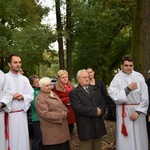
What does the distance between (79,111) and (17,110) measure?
1.22 m

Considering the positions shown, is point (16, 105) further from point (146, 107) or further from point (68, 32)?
point (68, 32)

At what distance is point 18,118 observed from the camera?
16.6 feet

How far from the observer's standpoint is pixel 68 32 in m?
15.3

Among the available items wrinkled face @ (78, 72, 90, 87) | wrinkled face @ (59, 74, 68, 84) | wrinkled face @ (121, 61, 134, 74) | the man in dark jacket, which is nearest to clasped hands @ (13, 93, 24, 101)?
the man in dark jacket

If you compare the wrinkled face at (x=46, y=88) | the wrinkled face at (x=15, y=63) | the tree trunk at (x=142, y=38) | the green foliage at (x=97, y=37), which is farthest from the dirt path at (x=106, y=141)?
the green foliage at (x=97, y=37)

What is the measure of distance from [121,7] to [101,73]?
795 centimetres

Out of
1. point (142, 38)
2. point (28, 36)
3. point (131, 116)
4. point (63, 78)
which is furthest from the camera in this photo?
point (28, 36)

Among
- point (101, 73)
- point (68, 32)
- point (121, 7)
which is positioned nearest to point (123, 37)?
point (101, 73)

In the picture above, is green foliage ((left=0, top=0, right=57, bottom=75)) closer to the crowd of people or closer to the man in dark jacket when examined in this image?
the crowd of people

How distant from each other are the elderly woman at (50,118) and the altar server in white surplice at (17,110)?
47cm

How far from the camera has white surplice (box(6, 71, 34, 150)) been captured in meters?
5.01

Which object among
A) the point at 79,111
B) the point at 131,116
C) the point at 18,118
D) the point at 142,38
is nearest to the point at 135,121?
the point at 131,116

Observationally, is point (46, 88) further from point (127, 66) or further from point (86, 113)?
point (127, 66)

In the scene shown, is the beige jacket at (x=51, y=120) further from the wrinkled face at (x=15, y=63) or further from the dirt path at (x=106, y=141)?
the dirt path at (x=106, y=141)
